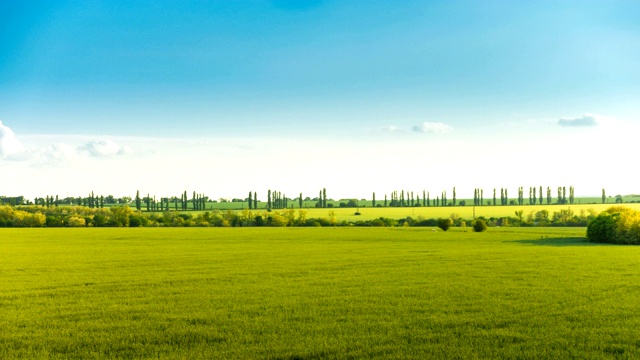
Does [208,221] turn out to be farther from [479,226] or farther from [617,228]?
[617,228]

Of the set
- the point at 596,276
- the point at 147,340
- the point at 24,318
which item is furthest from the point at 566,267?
the point at 24,318

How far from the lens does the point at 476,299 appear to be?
18.7m

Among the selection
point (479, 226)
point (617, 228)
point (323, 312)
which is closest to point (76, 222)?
point (479, 226)

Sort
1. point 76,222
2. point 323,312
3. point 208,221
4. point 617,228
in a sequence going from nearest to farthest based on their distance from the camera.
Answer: point 323,312 < point 617,228 < point 76,222 < point 208,221

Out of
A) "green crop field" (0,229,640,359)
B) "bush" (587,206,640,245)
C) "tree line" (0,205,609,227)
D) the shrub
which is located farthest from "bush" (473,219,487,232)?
the shrub

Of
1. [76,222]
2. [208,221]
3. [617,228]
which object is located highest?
[617,228]

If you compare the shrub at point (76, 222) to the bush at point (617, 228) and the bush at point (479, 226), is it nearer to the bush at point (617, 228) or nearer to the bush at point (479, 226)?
the bush at point (479, 226)

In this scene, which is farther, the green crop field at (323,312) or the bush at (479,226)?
the bush at (479,226)

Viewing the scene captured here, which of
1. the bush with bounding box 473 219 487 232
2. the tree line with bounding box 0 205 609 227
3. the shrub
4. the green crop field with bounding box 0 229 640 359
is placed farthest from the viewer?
the shrub

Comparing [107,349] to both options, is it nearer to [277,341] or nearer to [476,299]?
[277,341]

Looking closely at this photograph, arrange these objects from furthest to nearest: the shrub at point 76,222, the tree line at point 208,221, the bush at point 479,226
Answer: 1. the shrub at point 76,222
2. the tree line at point 208,221
3. the bush at point 479,226

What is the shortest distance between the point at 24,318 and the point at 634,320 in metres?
18.3

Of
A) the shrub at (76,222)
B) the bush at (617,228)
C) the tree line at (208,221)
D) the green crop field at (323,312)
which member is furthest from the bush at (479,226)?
the shrub at (76,222)

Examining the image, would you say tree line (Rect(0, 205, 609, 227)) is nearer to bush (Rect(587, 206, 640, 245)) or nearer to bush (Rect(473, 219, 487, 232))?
bush (Rect(473, 219, 487, 232))
